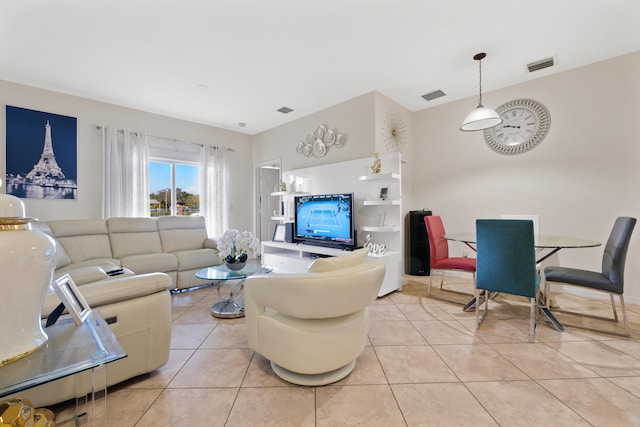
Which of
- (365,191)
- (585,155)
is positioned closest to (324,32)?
(365,191)

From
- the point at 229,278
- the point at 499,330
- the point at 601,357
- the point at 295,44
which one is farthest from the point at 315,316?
the point at 295,44

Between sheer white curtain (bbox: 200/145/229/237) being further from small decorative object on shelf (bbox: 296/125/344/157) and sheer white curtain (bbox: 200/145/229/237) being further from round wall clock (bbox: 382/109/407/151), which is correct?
round wall clock (bbox: 382/109/407/151)

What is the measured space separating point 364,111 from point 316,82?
2.62 ft

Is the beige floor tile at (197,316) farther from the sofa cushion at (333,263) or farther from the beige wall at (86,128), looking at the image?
the beige wall at (86,128)

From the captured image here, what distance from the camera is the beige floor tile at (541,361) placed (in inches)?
67.9

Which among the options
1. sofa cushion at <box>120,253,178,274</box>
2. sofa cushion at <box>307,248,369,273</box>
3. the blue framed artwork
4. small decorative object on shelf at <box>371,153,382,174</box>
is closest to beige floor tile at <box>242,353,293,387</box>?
sofa cushion at <box>307,248,369,273</box>

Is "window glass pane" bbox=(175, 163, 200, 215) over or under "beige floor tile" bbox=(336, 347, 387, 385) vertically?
over

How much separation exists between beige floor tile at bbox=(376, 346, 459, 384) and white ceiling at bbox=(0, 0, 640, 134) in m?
2.78

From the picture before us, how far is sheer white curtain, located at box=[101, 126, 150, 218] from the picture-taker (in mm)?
3947

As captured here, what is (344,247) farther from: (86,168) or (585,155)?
(86,168)

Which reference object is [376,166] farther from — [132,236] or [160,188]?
[160,188]

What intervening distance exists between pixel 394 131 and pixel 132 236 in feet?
13.6

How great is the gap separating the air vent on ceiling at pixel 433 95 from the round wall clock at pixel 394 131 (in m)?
0.44

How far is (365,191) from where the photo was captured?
374 centimetres
